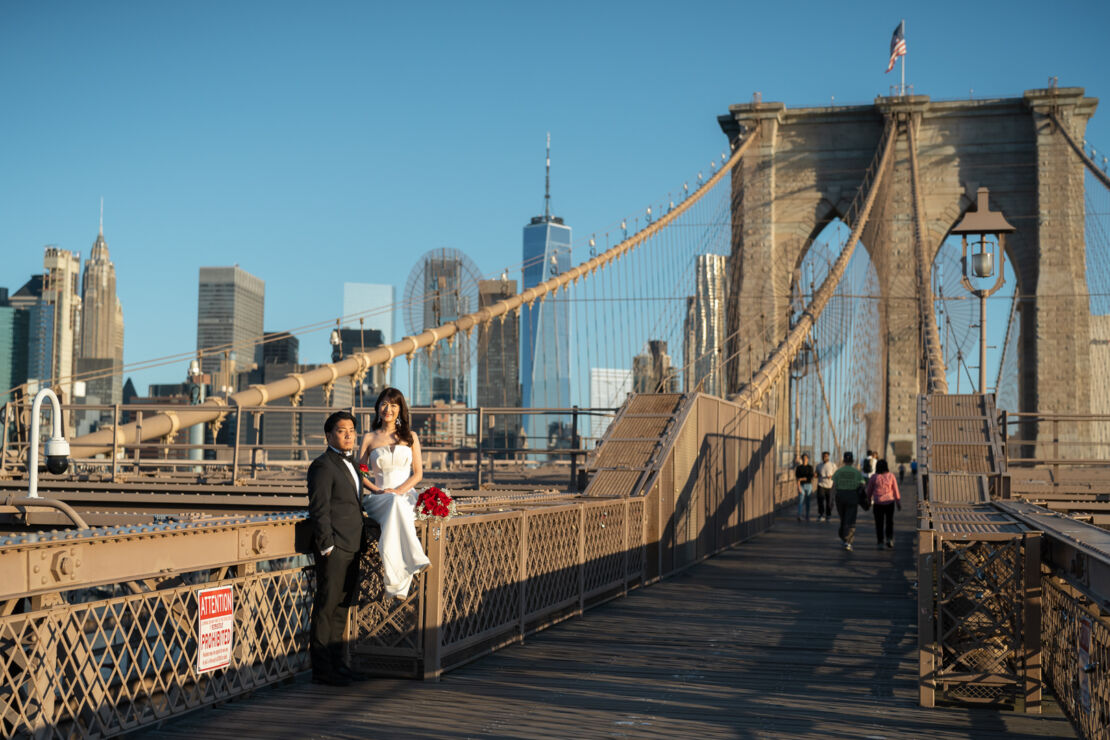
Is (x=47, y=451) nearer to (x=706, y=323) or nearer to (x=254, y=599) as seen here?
(x=254, y=599)

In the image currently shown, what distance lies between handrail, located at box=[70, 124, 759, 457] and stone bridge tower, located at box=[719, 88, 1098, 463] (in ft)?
51.0

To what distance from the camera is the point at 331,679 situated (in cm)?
682

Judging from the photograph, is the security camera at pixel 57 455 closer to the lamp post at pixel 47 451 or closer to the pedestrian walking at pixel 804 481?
the lamp post at pixel 47 451

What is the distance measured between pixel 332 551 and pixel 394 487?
73cm

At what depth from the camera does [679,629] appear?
31.1ft

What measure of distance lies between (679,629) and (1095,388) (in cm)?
4225

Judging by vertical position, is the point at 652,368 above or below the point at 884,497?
above

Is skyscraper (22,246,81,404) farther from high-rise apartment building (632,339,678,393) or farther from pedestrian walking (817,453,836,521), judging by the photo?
pedestrian walking (817,453,836,521)

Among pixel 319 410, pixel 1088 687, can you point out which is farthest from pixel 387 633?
pixel 319 410

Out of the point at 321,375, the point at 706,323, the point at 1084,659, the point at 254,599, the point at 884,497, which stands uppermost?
the point at 706,323

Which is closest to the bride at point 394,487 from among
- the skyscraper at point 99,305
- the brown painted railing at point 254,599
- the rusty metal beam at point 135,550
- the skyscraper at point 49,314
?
the brown painted railing at point 254,599

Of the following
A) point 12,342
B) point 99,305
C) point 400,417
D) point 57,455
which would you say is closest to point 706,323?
point 57,455

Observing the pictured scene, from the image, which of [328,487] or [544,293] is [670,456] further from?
[544,293]

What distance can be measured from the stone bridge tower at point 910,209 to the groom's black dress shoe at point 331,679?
3642cm
